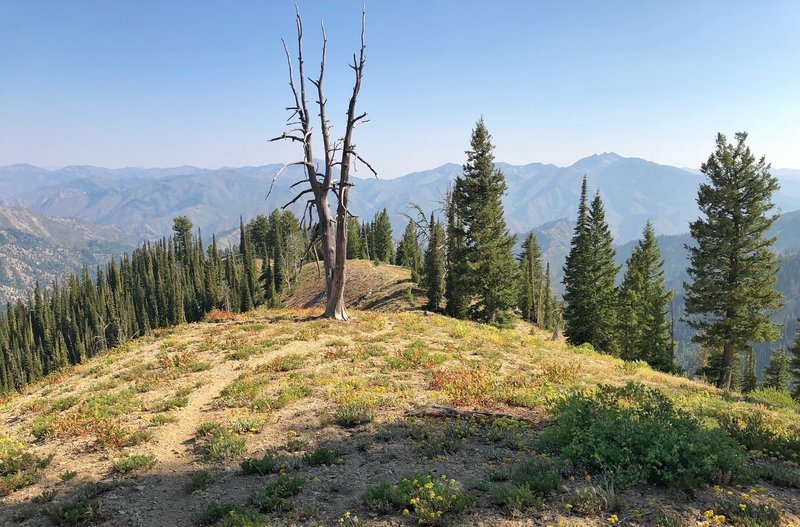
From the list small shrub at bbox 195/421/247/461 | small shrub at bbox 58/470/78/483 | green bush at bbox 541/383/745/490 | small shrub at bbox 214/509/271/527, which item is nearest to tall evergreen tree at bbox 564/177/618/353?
green bush at bbox 541/383/745/490

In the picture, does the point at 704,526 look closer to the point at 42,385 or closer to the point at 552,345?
the point at 552,345

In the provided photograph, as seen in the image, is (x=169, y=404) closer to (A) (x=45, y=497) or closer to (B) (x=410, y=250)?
(A) (x=45, y=497)

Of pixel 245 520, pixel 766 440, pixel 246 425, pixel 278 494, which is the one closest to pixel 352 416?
pixel 246 425

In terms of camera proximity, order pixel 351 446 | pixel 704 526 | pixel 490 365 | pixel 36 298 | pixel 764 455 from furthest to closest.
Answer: pixel 36 298
pixel 490 365
pixel 351 446
pixel 764 455
pixel 704 526

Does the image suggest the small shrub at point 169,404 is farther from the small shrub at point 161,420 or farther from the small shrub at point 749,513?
the small shrub at point 749,513

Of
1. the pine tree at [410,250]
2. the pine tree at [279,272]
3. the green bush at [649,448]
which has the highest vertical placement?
the green bush at [649,448]

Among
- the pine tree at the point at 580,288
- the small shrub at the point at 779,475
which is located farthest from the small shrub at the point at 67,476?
the pine tree at the point at 580,288

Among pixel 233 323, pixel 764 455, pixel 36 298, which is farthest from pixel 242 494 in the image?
pixel 36 298

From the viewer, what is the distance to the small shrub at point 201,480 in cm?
819

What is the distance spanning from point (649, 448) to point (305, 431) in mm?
7459

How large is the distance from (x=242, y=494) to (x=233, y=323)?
18023mm

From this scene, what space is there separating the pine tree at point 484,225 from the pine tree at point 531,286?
27111 mm

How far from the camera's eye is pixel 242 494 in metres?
7.86

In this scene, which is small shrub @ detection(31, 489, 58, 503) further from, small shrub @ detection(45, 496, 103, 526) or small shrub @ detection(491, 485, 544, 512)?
small shrub @ detection(491, 485, 544, 512)
